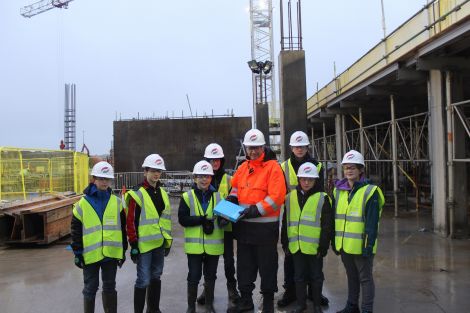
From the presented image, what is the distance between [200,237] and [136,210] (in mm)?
770

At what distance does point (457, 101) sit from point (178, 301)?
6.91 meters

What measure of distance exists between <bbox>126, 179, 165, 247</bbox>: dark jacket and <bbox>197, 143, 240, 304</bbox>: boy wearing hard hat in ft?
2.43

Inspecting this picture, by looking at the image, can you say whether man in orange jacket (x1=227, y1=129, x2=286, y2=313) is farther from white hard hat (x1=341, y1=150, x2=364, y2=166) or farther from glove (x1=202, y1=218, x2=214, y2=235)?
white hard hat (x1=341, y1=150, x2=364, y2=166)

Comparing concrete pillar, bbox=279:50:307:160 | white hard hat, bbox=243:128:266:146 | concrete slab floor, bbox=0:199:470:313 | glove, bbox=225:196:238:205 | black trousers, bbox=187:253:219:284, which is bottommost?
concrete slab floor, bbox=0:199:470:313

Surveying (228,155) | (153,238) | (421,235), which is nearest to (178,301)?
(153,238)

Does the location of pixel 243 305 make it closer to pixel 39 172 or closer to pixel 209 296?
pixel 209 296

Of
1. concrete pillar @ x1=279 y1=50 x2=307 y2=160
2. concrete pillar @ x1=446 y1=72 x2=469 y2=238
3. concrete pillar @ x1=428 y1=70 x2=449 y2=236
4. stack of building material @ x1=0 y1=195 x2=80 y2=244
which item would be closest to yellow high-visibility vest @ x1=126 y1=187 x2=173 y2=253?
stack of building material @ x1=0 y1=195 x2=80 y2=244

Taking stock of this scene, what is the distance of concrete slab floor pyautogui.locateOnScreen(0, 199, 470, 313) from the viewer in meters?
5.14

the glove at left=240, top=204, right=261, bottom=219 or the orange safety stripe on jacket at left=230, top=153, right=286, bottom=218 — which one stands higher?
the orange safety stripe on jacket at left=230, top=153, right=286, bottom=218

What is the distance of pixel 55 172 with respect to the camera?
40.4 ft

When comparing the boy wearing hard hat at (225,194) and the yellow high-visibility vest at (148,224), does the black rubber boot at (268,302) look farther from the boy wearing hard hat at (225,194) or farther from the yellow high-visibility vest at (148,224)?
the yellow high-visibility vest at (148,224)

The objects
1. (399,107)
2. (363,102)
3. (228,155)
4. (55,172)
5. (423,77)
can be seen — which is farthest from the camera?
(228,155)

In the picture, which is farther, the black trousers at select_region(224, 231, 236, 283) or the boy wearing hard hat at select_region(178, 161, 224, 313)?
the black trousers at select_region(224, 231, 236, 283)

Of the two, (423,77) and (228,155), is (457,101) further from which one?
(228,155)
